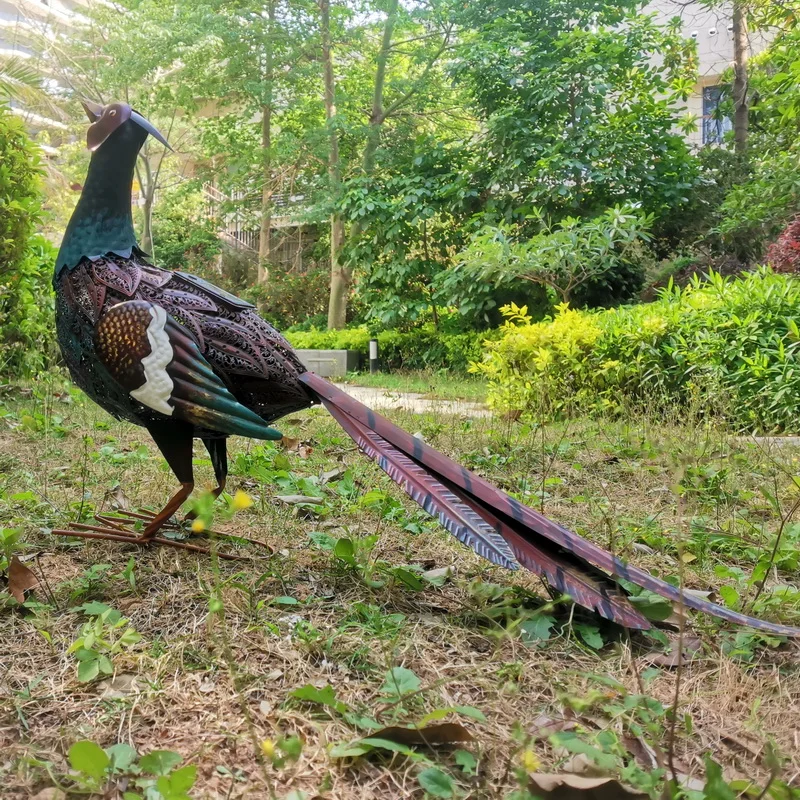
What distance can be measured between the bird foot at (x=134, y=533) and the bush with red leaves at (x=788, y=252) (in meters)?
6.78

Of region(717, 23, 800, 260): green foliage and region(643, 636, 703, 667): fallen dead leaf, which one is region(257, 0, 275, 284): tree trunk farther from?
region(643, 636, 703, 667): fallen dead leaf

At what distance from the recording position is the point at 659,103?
950 cm

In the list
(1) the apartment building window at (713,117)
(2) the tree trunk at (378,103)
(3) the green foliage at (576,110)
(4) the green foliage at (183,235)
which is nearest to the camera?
(3) the green foliage at (576,110)

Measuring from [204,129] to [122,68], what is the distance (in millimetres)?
3625

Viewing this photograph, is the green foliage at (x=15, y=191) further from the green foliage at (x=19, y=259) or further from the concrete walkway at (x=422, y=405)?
the concrete walkway at (x=422, y=405)

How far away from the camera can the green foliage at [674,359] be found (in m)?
4.45

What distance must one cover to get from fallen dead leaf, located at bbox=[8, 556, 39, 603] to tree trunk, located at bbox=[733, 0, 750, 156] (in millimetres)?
12178

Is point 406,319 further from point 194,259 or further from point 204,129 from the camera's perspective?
point 194,259

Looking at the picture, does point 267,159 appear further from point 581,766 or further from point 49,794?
point 581,766

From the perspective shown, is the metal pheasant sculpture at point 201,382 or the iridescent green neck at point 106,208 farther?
the iridescent green neck at point 106,208

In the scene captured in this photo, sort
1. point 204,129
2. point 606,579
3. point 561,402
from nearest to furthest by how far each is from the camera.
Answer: point 606,579 < point 561,402 < point 204,129

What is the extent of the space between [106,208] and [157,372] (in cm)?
62

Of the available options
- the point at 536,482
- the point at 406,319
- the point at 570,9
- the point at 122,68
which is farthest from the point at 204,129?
the point at 536,482

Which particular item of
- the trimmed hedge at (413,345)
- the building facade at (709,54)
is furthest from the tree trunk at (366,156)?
the building facade at (709,54)
